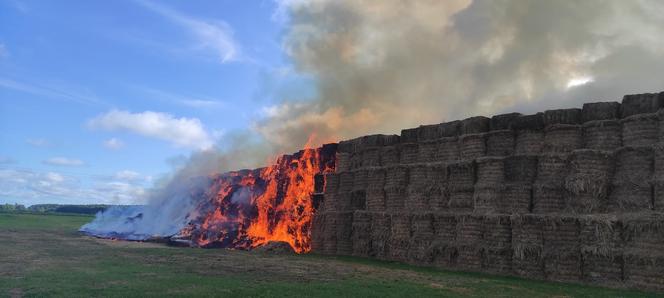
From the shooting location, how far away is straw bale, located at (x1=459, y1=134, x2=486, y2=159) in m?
20.6

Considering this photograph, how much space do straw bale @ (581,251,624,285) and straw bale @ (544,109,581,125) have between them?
189 inches

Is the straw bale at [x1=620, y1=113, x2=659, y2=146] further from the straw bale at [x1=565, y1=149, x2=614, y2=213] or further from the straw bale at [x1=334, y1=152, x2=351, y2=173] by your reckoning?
the straw bale at [x1=334, y1=152, x2=351, y2=173]

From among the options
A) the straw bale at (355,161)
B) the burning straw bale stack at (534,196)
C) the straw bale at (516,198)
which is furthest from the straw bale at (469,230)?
the straw bale at (355,161)

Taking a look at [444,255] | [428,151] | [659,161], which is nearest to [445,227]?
[444,255]

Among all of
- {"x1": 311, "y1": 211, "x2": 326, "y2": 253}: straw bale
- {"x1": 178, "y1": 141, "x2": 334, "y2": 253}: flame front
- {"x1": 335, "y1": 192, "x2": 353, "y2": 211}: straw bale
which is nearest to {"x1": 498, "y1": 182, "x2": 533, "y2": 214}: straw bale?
{"x1": 335, "y1": 192, "x2": 353, "y2": 211}: straw bale

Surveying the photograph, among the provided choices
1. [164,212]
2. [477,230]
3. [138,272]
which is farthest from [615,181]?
[164,212]

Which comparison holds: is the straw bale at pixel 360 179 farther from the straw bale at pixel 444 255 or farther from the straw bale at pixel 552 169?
the straw bale at pixel 552 169

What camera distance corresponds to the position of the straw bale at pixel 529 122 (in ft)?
62.8

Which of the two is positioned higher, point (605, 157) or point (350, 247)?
point (605, 157)

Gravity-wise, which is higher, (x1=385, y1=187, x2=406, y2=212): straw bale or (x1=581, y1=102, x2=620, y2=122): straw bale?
(x1=581, y1=102, x2=620, y2=122): straw bale

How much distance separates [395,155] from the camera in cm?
2527

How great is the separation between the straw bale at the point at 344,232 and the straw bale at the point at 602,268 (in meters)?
12.7

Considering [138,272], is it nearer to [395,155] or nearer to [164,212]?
[395,155]

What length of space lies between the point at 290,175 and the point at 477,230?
1935cm
